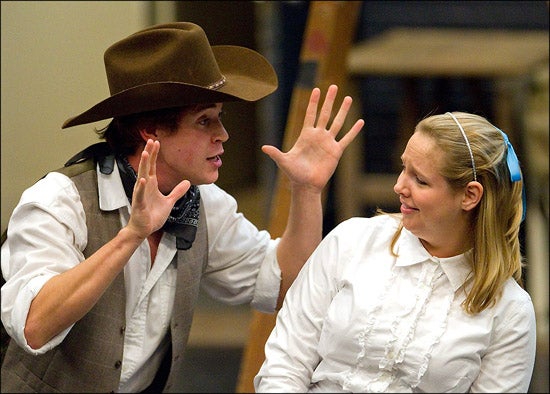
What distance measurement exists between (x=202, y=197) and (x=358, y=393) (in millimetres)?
818

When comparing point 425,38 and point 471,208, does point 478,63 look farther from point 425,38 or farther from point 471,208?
point 471,208

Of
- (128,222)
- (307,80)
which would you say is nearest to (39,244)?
(128,222)

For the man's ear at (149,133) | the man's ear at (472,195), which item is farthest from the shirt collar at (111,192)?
the man's ear at (472,195)

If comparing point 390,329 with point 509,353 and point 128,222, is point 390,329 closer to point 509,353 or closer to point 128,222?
point 509,353

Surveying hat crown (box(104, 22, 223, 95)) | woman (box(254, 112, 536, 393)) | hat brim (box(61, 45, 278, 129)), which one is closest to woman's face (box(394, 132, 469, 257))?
woman (box(254, 112, 536, 393))

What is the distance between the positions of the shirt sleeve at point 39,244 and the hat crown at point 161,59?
0.30 m

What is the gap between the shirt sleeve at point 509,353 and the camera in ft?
8.00

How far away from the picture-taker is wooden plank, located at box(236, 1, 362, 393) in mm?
3598

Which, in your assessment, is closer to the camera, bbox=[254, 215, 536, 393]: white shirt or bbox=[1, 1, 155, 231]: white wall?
bbox=[254, 215, 536, 393]: white shirt

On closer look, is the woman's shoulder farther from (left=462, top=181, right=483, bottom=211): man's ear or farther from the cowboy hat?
the cowboy hat

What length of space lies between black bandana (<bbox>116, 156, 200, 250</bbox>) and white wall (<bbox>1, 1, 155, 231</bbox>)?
38 cm

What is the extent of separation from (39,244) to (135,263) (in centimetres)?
29

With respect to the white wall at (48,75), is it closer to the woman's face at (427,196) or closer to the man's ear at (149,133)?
the man's ear at (149,133)

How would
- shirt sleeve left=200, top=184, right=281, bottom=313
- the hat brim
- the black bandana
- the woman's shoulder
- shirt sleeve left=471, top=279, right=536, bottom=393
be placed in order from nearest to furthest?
shirt sleeve left=471, top=279, right=536, bottom=393 → the woman's shoulder → the hat brim → the black bandana → shirt sleeve left=200, top=184, right=281, bottom=313
